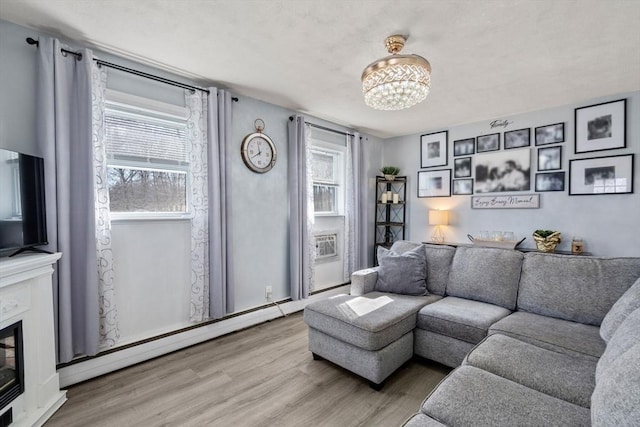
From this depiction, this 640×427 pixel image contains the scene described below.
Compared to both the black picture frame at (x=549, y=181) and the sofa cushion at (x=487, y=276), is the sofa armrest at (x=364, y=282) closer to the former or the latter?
the sofa cushion at (x=487, y=276)

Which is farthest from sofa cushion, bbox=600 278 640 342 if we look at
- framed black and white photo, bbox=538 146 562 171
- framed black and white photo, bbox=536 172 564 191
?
framed black and white photo, bbox=538 146 562 171

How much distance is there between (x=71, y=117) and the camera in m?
2.11

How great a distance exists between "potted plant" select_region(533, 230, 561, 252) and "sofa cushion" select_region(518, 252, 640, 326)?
1.39 m

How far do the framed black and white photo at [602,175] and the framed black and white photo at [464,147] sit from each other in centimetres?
113

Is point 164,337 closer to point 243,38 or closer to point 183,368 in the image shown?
point 183,368

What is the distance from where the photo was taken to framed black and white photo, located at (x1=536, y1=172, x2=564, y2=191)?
140 inches

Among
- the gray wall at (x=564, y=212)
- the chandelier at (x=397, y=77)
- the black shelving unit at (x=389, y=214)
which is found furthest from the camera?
the black shelving unit at (x=389, y=214)

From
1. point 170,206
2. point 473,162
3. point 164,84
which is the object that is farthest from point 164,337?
point 473,162

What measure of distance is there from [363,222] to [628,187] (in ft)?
9.94

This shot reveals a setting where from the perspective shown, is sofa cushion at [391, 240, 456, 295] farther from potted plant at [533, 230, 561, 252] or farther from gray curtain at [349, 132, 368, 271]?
gray curtain at [349, 132, 368, 271]

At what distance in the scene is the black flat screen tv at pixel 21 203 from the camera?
167 centimetres

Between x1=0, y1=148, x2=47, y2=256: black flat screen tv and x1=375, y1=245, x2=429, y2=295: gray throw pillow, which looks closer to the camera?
x1=0, y1=148, x2=47, y2=256: black flat screen tv

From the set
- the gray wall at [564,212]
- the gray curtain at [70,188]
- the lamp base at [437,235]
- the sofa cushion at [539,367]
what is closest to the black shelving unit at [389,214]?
the gray wall at [564,212]

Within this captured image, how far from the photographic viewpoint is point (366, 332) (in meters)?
2.02
